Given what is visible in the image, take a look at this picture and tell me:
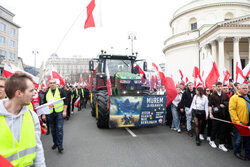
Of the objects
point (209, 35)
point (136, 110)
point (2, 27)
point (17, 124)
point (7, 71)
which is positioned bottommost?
point (136, 110)

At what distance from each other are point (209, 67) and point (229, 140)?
13.7 ft

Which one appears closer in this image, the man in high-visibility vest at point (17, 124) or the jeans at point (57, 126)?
the man in high-visibility vest at point (17, 124)

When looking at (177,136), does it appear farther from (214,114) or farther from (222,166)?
(222,166)

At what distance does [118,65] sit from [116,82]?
1.46 m

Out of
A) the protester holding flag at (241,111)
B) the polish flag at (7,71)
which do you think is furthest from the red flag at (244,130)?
the polish flag at (7,71)

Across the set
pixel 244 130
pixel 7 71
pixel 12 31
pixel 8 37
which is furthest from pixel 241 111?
pixel 12 31

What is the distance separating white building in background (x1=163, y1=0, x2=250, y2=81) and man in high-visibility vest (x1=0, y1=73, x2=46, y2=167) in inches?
1067

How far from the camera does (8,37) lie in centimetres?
4266

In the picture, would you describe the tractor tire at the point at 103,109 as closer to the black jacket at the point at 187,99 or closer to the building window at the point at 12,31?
the black jacket at the point at 187,99

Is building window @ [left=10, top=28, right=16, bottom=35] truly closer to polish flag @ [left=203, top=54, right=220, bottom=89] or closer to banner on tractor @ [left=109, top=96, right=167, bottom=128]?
banner on tractor @ [left=109, top=96, right=167, bottom=128]

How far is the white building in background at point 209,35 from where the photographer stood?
2517cm

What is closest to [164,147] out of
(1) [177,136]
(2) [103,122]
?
(1) [177,136]

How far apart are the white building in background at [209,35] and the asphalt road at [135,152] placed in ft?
75.1

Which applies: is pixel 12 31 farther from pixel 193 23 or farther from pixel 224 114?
pixel 224 114
